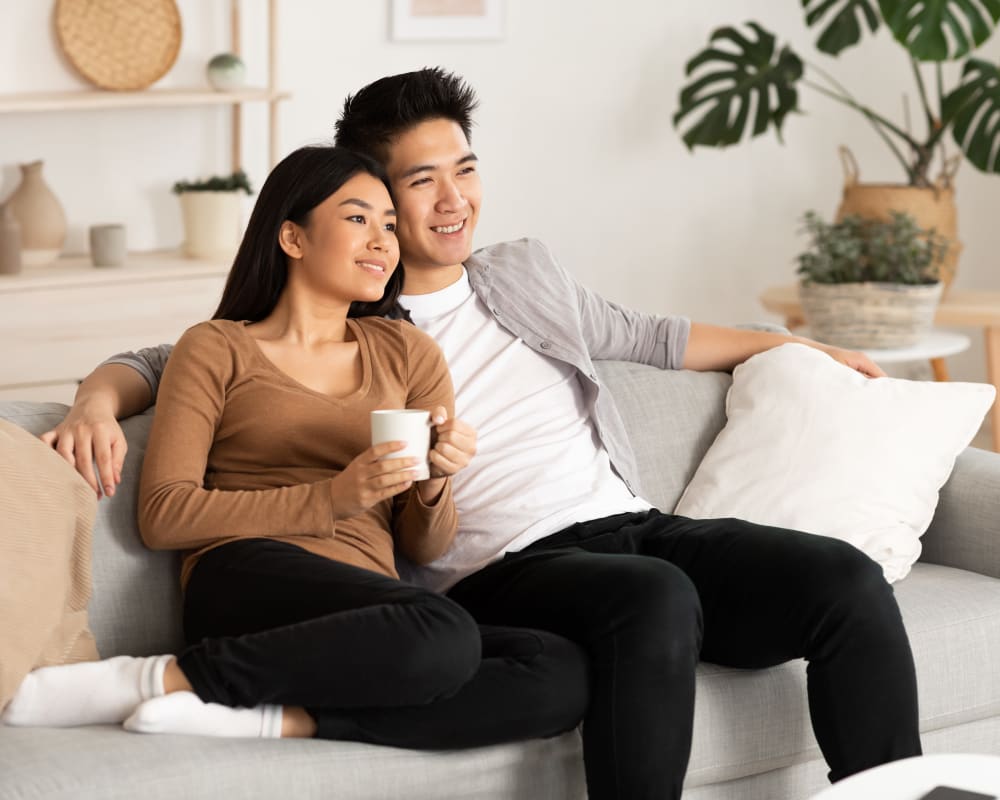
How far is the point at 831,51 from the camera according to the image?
14.3ft

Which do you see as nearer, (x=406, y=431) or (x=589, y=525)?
(x=406, y=431)

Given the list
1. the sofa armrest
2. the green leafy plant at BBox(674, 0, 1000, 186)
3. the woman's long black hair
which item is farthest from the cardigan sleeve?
the green leafy plant at BBox(674, 0, 1000, 186)

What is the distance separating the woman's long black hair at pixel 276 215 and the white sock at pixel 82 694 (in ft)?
1.91

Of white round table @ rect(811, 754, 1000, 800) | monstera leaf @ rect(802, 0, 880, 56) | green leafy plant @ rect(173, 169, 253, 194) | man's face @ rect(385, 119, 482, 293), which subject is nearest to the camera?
white round table @ rect(811, 754, 1000, 800)

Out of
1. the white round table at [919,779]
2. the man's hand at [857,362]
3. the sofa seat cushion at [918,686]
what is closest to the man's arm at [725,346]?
the man's hand at [857,362]

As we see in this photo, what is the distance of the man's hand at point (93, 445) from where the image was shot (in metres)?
1.90

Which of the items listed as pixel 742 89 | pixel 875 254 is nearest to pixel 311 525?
pixel 875 254

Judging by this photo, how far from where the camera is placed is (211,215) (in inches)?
159

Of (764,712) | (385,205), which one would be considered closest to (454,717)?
(764,712)

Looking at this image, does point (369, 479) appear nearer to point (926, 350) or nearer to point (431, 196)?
point (431, 196)

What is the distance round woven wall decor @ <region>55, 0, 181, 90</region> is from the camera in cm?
394

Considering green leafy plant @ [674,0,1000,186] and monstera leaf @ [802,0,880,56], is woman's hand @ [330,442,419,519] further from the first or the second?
monstera leaf @ [802,0,880,56]

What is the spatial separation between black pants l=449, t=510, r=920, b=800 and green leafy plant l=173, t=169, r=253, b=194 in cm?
230

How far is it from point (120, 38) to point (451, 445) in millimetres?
2575
